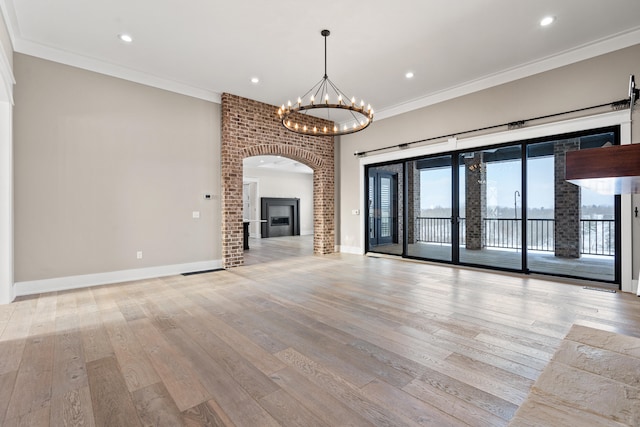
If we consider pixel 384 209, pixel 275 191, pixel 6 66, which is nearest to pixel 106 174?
pixel 6 66

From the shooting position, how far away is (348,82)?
5383mm

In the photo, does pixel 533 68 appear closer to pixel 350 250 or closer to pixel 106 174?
pixel 350 250

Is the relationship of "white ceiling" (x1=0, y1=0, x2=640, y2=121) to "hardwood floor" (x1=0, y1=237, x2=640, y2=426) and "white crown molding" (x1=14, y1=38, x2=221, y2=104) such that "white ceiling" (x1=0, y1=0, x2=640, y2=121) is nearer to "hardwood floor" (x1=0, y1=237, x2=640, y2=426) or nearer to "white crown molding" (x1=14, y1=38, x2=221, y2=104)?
"white crown molding" (x1=14, y1=38, x2=221, y2=104)

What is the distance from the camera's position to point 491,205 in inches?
316

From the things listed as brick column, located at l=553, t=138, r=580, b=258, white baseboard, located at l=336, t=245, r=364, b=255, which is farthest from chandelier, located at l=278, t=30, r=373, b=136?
brick column, located at l=553, t=138, r=580, b=258

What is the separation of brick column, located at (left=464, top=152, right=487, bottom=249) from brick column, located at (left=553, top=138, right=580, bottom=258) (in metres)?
1.54

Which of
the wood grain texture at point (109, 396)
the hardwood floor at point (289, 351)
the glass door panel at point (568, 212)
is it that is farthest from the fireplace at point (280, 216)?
the wood grain texture at point (109, 396)

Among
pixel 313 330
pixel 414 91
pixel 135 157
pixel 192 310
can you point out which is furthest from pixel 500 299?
pixel 135 157

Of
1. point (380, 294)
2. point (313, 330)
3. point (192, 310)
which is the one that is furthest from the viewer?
point (380, 294)

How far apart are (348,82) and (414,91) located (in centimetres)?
140

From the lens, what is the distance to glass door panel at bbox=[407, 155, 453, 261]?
7332 millimetres

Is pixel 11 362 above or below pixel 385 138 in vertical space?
below

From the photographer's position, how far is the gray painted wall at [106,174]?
13.4ft

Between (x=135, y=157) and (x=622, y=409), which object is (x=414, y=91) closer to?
(x=135, y=157)
